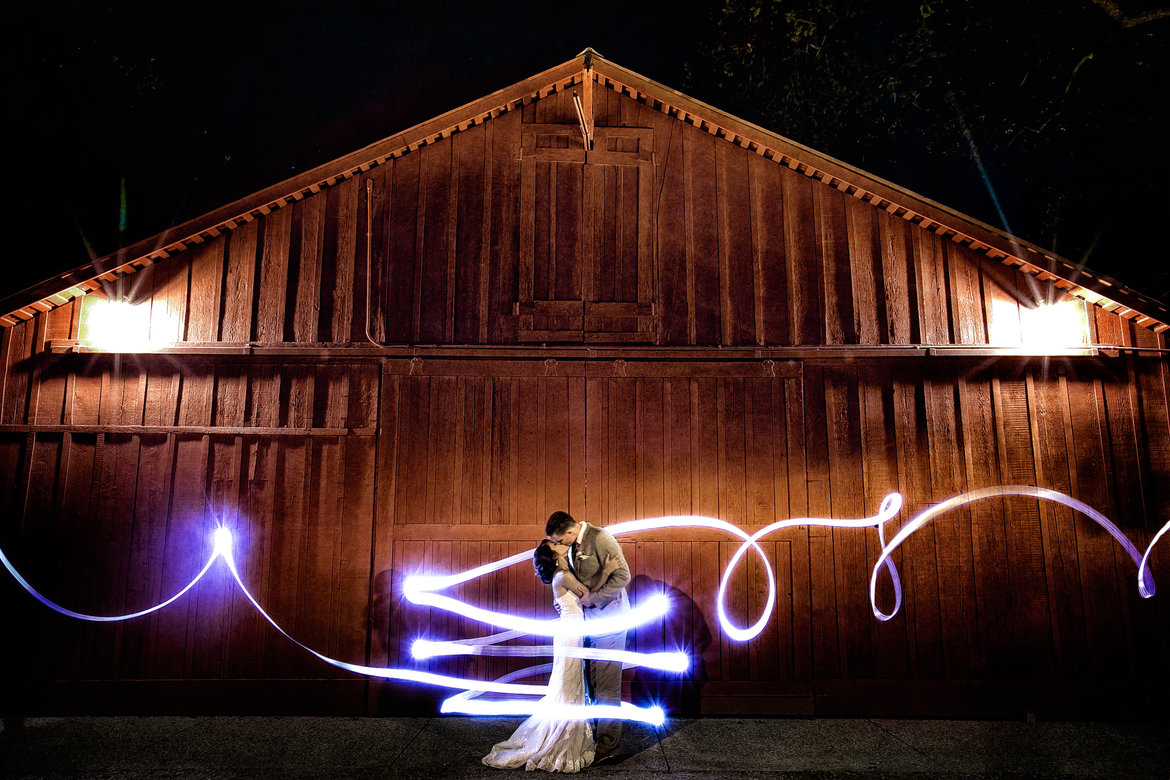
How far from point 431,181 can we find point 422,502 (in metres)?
3.71

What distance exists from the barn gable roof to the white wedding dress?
5.23 m

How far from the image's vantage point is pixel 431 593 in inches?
272

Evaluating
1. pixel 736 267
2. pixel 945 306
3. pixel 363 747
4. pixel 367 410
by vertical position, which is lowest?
pixel 363 747

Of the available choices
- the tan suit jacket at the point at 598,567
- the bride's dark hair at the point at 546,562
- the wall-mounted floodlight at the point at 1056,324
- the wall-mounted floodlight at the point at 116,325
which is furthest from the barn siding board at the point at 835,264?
the wall-mounted floodlight at the point at 116,325

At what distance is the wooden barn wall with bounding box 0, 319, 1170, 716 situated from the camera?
22.2ft

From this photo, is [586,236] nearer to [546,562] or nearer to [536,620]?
[546,562]

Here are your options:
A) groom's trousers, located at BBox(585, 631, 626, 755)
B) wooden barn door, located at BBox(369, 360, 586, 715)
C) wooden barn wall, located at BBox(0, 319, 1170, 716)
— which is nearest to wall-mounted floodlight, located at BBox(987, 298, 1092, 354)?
wooden barn wall, located at BBox(0, 319, 1170, 716)

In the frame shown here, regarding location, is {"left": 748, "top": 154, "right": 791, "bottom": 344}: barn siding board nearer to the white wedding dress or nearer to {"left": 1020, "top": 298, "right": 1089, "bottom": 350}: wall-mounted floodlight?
{"left": 1020, "top": 298, "right": 1089, "bottom": 350}: wall-mounted floodlight

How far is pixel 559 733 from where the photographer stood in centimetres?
543

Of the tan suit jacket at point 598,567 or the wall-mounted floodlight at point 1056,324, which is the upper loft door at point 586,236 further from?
the wall-mounted floodlight at point 1056,324

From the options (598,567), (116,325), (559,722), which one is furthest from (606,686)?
(116,325)

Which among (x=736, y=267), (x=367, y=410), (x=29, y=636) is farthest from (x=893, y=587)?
(x=29, y=636)

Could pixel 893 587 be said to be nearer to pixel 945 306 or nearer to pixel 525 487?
pixel 945 306

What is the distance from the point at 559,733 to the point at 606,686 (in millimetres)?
552
